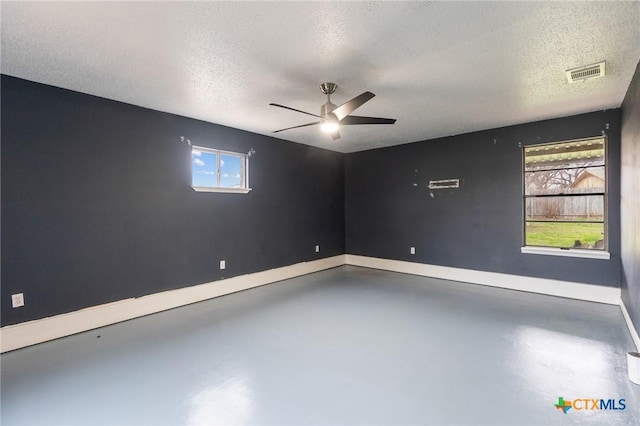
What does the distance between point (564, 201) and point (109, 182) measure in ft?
19.3

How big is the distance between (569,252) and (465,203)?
1.54m

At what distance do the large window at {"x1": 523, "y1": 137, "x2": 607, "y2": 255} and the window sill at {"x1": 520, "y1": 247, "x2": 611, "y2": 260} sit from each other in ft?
0.28

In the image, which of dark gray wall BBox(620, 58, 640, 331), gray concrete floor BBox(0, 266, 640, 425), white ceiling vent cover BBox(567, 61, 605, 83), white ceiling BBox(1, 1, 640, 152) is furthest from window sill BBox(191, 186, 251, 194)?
dark gray wall BBox(620, 58, 640, 331)

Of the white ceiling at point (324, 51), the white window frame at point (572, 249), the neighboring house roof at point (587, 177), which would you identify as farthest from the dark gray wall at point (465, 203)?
the white ceiling at point (324, 51)

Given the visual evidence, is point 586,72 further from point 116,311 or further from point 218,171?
point 116,311

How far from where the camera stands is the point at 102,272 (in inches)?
132

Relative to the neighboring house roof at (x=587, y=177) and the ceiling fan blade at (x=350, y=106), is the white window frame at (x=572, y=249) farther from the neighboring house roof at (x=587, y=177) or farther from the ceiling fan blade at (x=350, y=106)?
the ceiling fan blade at (x=350, y=106)

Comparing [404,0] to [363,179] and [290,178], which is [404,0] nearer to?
[290,178]

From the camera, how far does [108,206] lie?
341cm

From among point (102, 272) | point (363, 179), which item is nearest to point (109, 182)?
point (102, 272)

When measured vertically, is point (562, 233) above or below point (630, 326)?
above

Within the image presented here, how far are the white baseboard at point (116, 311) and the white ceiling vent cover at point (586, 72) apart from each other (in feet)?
14.9

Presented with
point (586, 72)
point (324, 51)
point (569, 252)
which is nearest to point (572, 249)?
point (569, 252)

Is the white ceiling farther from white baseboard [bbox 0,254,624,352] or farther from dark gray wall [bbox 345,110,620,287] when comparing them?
white baseboard [bbox 0,254,624,352]
